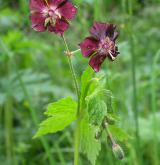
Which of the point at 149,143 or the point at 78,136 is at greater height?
the point at 149,143

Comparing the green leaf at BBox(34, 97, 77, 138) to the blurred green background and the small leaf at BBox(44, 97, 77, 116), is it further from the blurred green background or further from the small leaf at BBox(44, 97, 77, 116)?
the blurred green background

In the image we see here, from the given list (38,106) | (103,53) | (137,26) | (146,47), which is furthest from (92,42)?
(137,26)

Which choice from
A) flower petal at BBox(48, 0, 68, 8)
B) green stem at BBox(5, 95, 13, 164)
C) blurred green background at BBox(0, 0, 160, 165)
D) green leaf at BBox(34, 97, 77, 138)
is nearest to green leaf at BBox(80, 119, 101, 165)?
green leaf at BBox(34, 97, 77, 138)

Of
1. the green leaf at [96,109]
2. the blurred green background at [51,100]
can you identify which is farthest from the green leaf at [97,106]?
the blurred green background at [51,100]

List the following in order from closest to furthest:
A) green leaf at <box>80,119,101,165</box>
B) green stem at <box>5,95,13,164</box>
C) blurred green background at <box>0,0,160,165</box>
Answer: green leaf at <box>80,119,101,165</box> < blurred green background at <box>0,0,160,165</box> < green stem at <box>5,95,13,164</box>

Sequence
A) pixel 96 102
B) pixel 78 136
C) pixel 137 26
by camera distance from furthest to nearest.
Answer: pixel 137 26 → pixel 78 136 → pixel 96 102

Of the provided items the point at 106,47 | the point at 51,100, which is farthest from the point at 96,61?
the point at 51,100

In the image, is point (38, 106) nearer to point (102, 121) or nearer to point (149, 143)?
point (149, 143)
